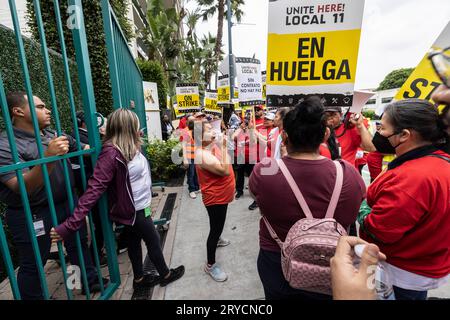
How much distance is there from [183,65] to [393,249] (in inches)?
897

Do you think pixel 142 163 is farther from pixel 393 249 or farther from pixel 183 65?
pixel 183 65

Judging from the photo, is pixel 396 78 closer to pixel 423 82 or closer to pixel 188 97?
pixel 188 97

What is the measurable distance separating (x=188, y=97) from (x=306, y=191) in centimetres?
665

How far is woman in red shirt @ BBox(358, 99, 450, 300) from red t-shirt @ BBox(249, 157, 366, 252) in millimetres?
164

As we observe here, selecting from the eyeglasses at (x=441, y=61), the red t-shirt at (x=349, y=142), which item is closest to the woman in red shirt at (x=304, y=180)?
the eyeglasses at (x=441, y=61)

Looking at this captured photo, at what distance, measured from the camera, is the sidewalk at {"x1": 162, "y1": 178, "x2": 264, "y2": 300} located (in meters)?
Answer: 2.59

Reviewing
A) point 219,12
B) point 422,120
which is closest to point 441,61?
point 422,120

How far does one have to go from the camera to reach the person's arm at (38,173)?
1.51 metres

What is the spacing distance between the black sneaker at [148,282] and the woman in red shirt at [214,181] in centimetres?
62

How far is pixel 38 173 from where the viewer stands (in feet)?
5.17

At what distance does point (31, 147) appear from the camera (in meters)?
1.70

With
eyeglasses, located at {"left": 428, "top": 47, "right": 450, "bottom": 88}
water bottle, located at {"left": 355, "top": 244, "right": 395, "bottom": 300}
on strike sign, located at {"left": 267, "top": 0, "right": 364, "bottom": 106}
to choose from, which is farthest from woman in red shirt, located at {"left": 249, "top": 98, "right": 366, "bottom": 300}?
eyeglasses, located at {"left": 428, "top": 47, "right": 450, "bottom": 88}

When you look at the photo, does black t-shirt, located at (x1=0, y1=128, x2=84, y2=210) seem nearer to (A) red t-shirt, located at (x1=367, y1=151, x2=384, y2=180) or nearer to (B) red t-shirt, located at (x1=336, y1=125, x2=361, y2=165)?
(B) red t-shirt, located at (x1=336, y1=125, x2=361, y2=165)

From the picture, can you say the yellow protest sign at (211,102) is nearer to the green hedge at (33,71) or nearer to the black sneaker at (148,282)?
the green hedge at (33,71)
